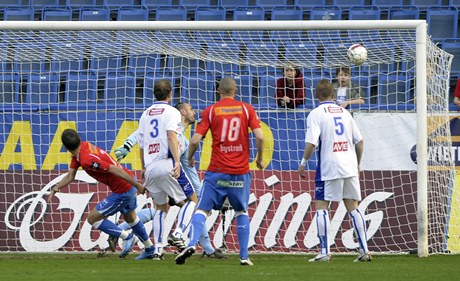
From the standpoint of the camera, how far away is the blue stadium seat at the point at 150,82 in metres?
13.4

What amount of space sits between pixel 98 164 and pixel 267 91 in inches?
132

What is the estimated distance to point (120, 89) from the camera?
13.5 metres

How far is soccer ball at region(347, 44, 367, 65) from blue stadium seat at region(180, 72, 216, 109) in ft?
6.56

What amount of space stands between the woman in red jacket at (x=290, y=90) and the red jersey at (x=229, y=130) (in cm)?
328

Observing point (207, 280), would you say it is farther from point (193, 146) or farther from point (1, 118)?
point (1, 118)

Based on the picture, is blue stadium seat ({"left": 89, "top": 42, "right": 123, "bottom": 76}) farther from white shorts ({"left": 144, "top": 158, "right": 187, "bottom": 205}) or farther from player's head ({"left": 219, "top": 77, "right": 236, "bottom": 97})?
player's head ({"left": 219, "top": 77, "right": 236, "bottom": 97})

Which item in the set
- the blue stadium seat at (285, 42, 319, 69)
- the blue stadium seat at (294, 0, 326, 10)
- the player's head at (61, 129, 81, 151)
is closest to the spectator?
the blue stadium seat at (285, 42, 319, 69)

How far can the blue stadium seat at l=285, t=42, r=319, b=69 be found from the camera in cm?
1293

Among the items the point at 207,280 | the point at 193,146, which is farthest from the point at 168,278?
→ the point at 193,146

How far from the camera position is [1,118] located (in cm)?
1302

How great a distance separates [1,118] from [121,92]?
1601 millimetres

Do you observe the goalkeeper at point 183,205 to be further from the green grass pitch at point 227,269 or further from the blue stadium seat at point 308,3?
the blue stadium seat at point 308,3

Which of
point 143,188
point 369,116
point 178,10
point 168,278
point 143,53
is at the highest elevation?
point 178,10

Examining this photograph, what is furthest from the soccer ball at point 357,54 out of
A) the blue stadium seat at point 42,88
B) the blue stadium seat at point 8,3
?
the blue stadium seat at point 8,3
